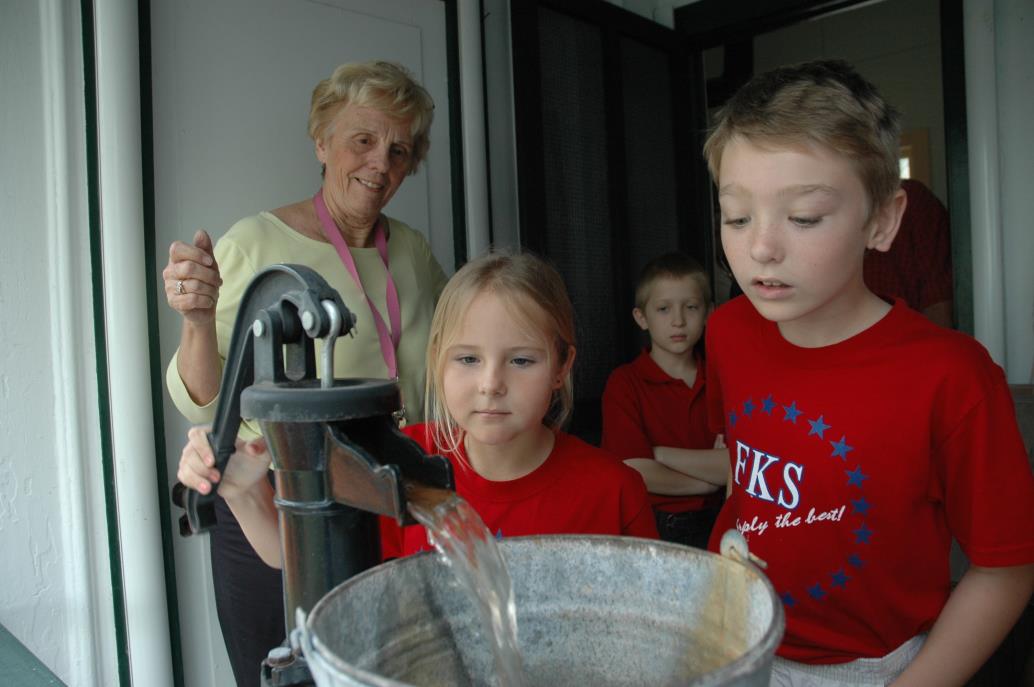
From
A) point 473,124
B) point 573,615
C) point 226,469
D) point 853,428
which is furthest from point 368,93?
point 573,615

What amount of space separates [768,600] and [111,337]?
1.92 m

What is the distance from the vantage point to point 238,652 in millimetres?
1949

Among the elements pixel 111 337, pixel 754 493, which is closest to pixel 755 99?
pixel 754 493

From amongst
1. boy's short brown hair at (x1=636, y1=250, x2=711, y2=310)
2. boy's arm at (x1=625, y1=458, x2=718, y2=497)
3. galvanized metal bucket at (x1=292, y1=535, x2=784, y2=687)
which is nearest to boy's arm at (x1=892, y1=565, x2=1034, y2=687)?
galvanized metal bucket at (x1=292, y1=535, x2=784, y2=687)

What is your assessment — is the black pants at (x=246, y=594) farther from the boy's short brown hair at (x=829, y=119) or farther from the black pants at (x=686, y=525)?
the boy's short brown hair at (x=829, y=119)

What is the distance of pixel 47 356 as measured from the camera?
2039 millimetres

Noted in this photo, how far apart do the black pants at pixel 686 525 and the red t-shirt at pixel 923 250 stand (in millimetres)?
1427

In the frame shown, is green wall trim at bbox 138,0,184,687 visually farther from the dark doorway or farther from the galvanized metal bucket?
the galvanized metal bucket

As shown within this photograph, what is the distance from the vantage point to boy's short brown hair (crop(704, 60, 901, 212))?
1169mm

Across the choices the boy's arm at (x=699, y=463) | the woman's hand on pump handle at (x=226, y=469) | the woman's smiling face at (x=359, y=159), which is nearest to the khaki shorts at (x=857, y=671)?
the woman's hand on pump handle at (x=226, y=469)

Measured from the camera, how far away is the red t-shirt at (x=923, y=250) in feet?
10.6

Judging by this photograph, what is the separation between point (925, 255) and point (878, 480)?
242 centimetres

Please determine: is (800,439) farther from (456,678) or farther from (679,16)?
(679,16)

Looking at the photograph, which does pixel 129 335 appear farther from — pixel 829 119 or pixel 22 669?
pixel 829 119
